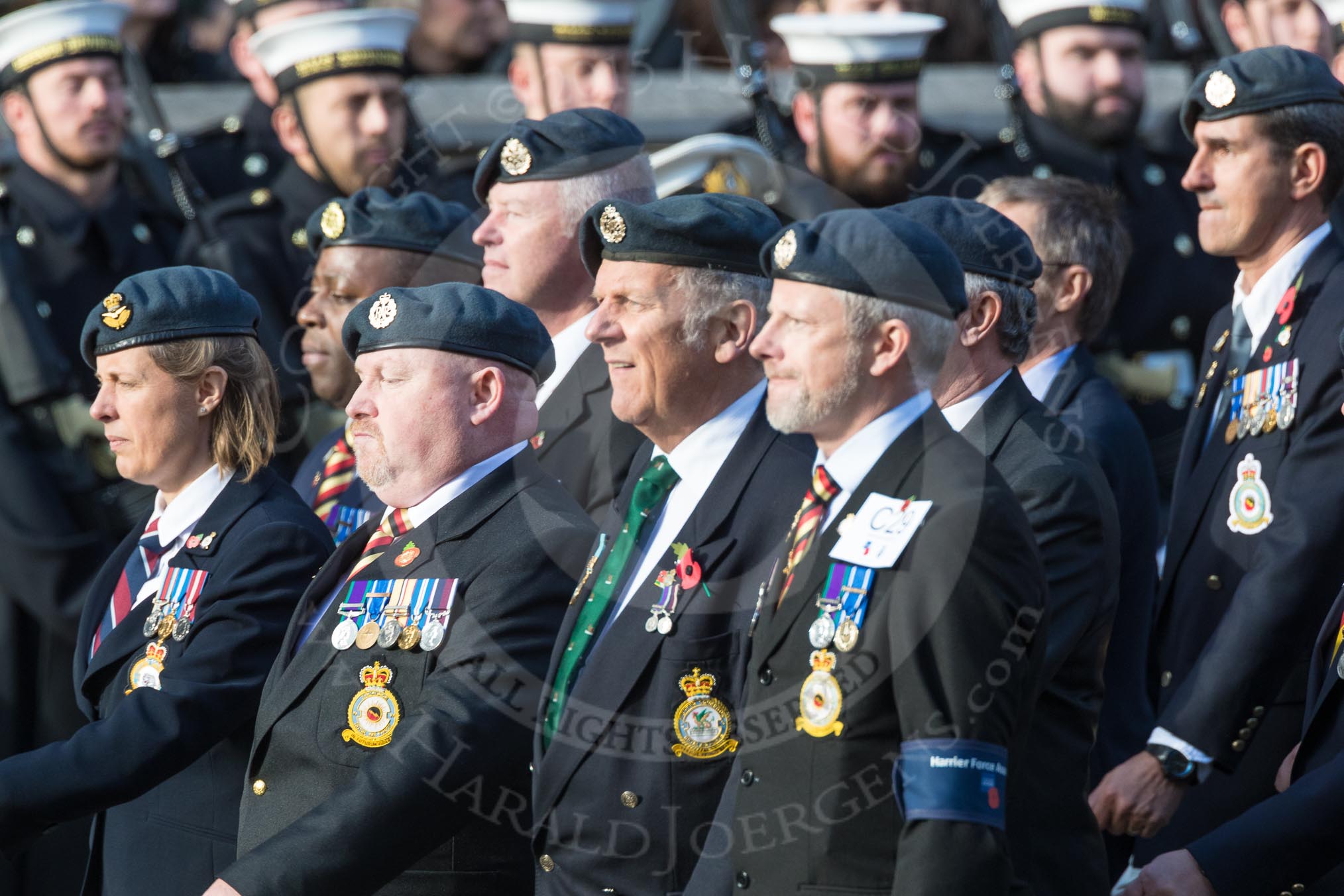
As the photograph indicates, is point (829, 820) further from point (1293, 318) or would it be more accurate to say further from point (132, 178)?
point (132, 178)

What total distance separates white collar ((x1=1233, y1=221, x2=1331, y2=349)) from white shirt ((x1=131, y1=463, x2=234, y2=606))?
2.43 metres

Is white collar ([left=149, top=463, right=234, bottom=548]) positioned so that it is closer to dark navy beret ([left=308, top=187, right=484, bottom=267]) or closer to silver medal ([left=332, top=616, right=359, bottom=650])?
silver medal ([left=332, top=616, right=359, bottom=650])

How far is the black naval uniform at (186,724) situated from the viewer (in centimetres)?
408

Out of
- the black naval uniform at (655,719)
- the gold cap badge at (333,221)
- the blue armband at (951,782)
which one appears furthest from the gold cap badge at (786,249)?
the gold cap badge at (333,221)

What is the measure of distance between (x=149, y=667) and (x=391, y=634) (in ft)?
2.07

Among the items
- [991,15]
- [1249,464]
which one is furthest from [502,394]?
[991,15]

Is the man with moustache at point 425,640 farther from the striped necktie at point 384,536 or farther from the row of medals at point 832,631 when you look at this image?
the row of medals at point 832,631

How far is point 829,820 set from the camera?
3.21 m

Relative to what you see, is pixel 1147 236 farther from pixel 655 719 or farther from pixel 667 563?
pixel 655 719

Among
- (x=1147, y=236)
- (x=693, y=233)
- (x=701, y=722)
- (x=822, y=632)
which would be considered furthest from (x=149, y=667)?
(x=1147, y=236)

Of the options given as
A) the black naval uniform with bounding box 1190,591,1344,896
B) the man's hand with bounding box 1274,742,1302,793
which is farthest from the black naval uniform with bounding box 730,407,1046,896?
the man's hand with bounding box 1274,742,1302,793

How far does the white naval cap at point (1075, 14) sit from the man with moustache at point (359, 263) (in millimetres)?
2501

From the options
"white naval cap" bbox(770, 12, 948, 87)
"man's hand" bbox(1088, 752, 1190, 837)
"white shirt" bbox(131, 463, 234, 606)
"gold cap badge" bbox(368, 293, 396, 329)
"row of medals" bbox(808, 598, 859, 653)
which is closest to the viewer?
"row of medals" bbox(808, 598, 859, 653)

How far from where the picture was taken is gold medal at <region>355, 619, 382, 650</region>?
13.1 ft
